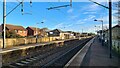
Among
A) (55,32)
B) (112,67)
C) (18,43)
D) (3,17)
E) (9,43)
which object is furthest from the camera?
(55,32)

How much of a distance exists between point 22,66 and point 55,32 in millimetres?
138620

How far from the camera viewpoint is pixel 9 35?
60938mm

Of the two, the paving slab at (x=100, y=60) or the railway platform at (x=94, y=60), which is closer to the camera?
the railway platform at (x=94, y=60)

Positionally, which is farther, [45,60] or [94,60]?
[45,60]

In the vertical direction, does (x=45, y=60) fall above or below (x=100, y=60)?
below

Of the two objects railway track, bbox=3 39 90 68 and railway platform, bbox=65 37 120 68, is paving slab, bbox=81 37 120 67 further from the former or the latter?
railway track, bbox=3 39 90 68

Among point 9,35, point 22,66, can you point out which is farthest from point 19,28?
point 22,66

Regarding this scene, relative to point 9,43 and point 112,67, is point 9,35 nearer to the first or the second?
point 9,43

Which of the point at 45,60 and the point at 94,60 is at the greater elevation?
the point at 94,60

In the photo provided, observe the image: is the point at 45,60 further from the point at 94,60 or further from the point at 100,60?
the point at 100,60

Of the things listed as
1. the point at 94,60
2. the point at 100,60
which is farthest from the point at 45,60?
the point at 100,60

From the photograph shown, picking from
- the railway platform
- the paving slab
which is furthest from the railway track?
the paving slab

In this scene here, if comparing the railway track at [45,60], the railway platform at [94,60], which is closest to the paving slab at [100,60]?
the railway platform at [94,60]

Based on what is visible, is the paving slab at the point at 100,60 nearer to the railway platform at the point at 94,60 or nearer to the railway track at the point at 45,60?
the railway platform at the point at 94,60
